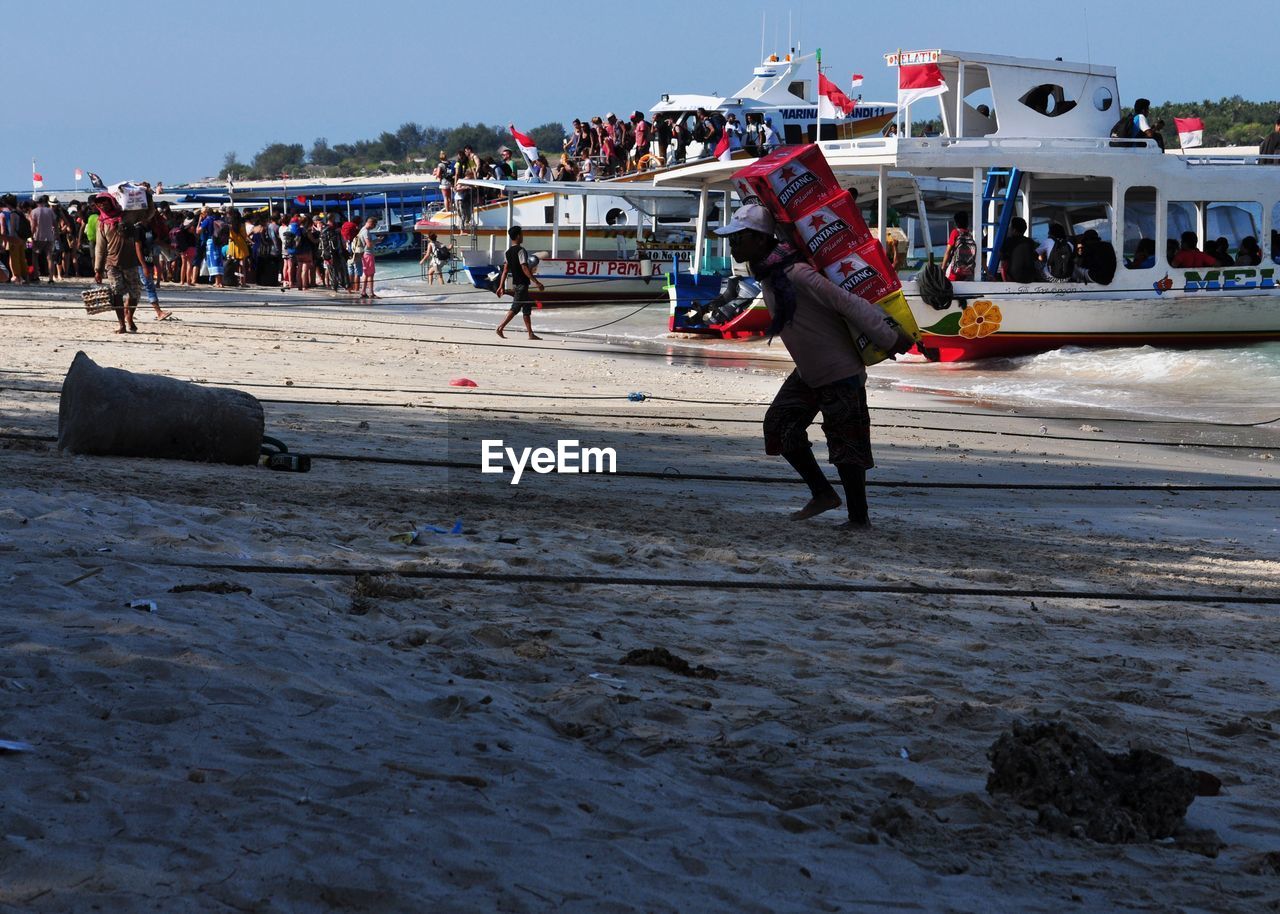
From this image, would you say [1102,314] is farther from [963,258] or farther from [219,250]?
[219,250]

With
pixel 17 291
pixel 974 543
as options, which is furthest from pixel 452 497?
pixel 17 291

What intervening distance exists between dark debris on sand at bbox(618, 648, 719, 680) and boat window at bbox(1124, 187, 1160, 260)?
59.2 ft

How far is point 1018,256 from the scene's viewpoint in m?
20.4

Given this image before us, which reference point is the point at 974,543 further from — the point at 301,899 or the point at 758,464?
the point at 301,899

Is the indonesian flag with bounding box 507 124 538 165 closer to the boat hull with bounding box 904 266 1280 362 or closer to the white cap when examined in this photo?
the boat hull with bounding box 904 266 1280 362

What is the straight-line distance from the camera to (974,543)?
730 centimetres

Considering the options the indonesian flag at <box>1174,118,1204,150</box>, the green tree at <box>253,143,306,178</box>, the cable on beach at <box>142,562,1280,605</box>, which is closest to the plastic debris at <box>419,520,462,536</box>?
the cable on beach at <box>142,562,1280,605</box>

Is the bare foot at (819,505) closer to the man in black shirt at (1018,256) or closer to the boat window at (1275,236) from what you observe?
the man in black shirt at (1018,256)

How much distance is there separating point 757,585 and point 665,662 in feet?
4.28

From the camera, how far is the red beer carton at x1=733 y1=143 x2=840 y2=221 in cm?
764

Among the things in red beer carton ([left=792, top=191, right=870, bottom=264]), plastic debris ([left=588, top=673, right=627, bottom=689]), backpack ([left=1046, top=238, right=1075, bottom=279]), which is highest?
backpack ([left=1046, top=238, right=1075, bottom=279])

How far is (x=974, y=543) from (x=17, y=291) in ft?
75.5

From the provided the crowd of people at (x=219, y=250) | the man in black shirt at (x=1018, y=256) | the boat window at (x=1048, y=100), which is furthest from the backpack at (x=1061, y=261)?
the crowd of people at (x=219, y=250)

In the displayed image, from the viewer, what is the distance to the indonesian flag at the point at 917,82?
66.8 ft
